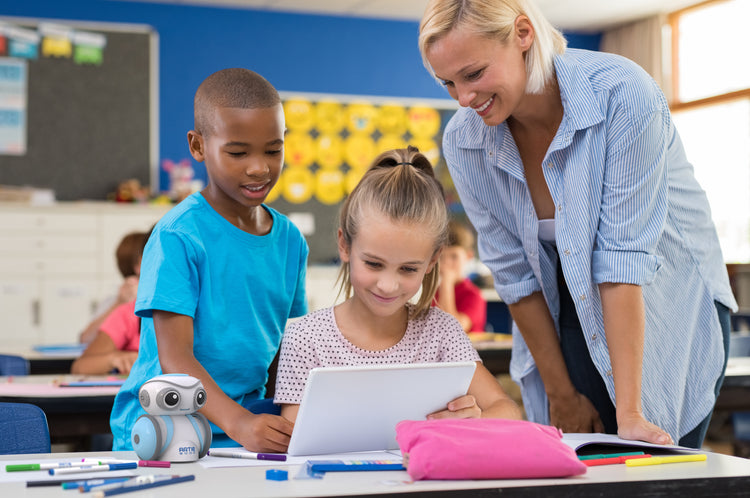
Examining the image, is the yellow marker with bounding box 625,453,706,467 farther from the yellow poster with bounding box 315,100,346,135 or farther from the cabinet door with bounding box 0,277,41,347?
the yellow poster with bounding box 315,100,346,135

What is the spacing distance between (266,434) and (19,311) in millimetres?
4951

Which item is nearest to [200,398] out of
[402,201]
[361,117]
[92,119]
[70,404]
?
[402,201]

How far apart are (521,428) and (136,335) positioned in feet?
6.65

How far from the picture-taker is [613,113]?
1.47 metres

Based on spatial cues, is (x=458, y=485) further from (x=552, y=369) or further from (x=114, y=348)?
(x=114, y=348)

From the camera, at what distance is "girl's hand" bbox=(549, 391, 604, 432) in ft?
5.31

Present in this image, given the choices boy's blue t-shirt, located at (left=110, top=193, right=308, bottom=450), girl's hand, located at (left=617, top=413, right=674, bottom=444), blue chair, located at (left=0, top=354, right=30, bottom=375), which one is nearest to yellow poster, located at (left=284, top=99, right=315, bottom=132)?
blue chair, located at (left=0, top=354, right=30, bottom=375)

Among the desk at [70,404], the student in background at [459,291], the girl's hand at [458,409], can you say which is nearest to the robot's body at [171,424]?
the girl's hand at [458,409]

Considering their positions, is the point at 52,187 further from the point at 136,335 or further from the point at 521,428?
the point at 521,428

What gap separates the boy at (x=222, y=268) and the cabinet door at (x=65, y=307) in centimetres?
447

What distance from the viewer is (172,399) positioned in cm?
113

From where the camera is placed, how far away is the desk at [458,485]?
0.92 metres

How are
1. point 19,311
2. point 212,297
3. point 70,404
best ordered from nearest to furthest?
point 212,297
point 70,404
point 19,311

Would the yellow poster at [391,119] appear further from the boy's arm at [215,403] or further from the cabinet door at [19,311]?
the boy's arm at [215,403]
